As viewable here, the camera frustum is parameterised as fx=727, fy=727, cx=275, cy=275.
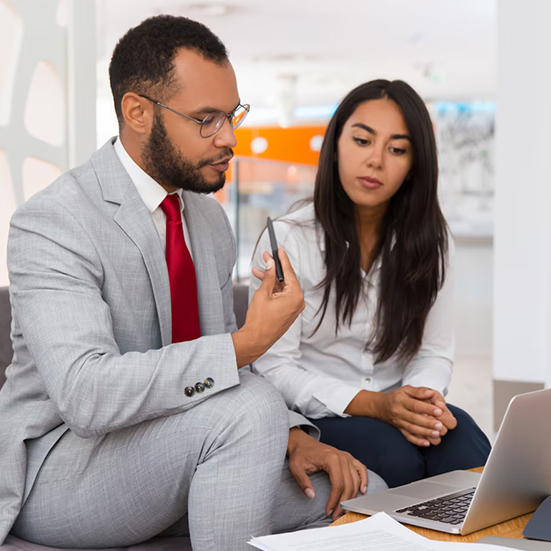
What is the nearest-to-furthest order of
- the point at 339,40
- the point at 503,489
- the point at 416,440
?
1. the point at 503,489
2. the point at 416,440
3. the point at 339,40

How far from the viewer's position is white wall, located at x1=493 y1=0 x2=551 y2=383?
135 inches

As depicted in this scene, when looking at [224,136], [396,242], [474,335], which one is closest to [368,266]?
[396,242]

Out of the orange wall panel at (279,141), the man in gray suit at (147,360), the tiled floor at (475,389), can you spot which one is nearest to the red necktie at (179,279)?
the man in gray suit at (147,360)

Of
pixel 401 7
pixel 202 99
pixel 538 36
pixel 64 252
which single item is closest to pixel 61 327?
pixel 64 252

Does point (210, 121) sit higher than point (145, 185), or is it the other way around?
point (210, 121)

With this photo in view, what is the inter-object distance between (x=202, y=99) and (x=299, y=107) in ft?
39.0

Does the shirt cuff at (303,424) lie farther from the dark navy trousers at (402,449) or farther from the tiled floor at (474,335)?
the tiled floor at (474,335)

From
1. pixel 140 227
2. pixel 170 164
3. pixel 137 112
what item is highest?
pixel 137 112

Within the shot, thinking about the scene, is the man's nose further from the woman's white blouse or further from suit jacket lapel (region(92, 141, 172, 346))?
the woman's white blouse

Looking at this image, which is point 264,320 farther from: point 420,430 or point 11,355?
point 11,355

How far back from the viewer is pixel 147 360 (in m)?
1.15

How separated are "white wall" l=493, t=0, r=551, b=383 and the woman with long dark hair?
1.70m

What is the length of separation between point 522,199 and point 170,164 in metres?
2.52

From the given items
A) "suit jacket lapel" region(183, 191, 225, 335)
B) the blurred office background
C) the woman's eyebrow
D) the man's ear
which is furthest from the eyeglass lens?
the blurred office background
